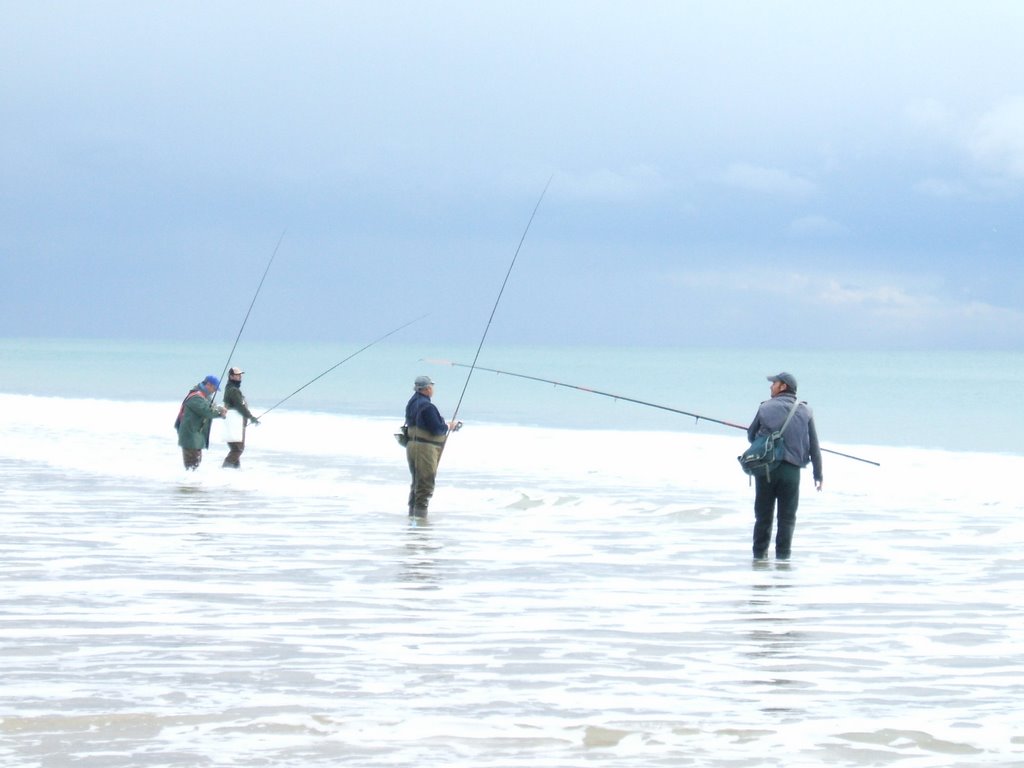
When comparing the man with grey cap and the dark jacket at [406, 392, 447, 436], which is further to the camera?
the dark jacket at [406, 392, 447, 436]

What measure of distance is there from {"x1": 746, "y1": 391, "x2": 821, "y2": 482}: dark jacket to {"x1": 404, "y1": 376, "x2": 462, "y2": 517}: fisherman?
3.22m

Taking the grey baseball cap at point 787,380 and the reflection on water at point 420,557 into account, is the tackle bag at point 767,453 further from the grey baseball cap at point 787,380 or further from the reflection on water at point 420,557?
the reflection on water at point 420,557

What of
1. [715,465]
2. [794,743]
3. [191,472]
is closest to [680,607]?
[794,743]

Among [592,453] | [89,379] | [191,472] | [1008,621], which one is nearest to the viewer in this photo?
[1008,621]

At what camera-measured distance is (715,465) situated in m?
19.3

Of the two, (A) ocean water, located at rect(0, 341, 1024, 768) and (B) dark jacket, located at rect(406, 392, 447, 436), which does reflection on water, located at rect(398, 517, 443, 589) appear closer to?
(A) ocean water, located at rect(0, 341, 1024, 768)

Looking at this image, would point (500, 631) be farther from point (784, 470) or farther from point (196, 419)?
point (196, 419)

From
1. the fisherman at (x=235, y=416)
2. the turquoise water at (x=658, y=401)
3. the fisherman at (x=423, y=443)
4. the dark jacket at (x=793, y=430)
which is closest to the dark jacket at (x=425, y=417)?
the fisherman at (x=423, y=443)

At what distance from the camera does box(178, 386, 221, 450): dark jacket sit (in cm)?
1538

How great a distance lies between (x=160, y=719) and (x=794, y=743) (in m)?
2.12

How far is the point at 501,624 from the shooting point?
6.97 m

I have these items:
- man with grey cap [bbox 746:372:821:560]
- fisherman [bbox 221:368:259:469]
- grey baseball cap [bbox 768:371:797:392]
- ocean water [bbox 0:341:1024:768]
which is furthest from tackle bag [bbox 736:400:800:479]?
fisherman [bbox 221:368:259:469]

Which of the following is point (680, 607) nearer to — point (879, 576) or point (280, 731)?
point (879, 576)

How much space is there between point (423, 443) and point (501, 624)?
5.15m
